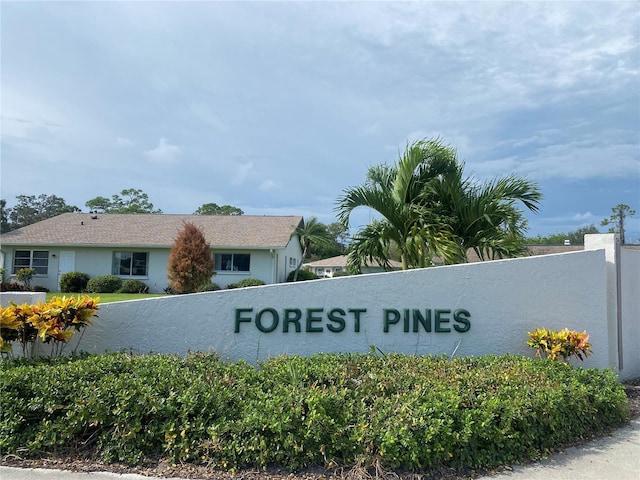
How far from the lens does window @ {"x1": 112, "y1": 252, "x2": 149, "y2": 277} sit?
25.7 m

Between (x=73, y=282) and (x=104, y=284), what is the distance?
89.5 inches

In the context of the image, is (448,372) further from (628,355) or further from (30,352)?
(30,352)

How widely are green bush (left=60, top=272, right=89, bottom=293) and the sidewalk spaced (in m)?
22.0

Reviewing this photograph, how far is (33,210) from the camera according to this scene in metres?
70.2

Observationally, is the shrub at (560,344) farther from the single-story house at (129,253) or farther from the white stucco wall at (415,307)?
the single-story house at (129,253)

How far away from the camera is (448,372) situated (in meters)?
5.34

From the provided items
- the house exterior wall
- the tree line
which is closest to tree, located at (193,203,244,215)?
the house exterior wall

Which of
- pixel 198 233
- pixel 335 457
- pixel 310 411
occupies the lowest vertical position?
pixel 335 457

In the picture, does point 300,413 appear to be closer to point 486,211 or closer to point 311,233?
point 486,211

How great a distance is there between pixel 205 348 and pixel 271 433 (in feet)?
9.04

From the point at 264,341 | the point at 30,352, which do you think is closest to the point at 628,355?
the point at 264,341

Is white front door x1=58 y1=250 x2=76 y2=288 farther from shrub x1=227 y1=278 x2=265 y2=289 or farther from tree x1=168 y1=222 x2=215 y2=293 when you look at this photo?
tree x1=168 y1=222 x2=215 y2=293

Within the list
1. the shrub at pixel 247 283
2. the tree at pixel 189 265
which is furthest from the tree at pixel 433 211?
the shrub at pixel 247 283

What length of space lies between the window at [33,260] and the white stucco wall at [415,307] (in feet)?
74.3
